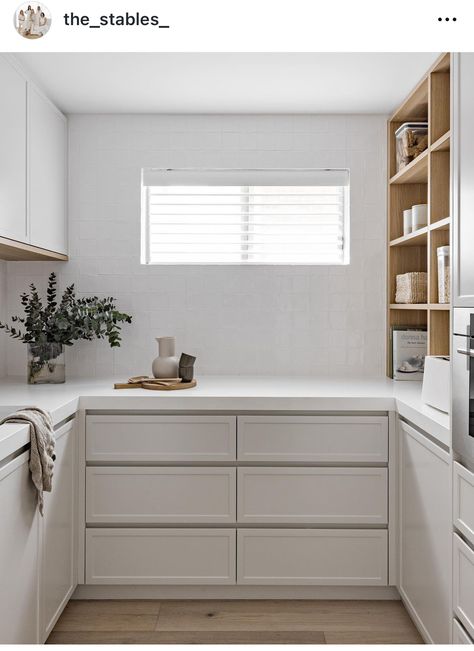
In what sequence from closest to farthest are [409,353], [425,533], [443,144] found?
[425,533] → [443,144] → [409,353]

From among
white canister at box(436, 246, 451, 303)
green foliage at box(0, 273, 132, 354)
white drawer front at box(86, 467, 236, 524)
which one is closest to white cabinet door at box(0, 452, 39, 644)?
white drawer front at box(86, 467, 236, 524)

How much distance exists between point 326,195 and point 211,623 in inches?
89.4

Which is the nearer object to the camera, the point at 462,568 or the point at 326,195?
the point at 462,568

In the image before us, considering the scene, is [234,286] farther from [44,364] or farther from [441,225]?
[441,225]

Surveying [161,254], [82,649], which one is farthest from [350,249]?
[82,649]

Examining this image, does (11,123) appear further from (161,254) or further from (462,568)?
(462,568)

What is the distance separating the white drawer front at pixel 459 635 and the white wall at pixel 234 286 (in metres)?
1.67

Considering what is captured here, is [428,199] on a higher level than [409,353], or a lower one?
higher

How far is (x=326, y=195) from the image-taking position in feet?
11.1

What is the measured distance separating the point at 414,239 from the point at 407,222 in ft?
0.32

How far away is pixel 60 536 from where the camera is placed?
7.54 feet

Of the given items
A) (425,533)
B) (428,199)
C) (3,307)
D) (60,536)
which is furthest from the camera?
(3,307)
